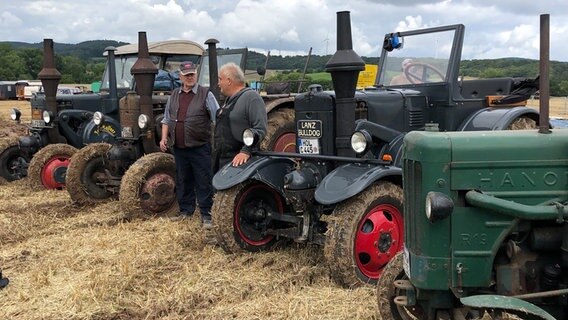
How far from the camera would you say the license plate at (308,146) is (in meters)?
5.46

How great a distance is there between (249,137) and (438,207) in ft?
9.09

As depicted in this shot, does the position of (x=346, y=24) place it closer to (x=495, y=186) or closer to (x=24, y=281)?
(x=495, y=186)

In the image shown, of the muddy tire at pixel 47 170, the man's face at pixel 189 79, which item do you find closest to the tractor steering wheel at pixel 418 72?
the man's face at pixel 189 79

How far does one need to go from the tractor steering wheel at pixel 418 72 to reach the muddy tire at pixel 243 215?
89.5 inches

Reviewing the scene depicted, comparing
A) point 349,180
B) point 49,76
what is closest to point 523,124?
point 349,180

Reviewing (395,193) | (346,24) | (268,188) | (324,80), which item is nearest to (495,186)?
(395,193)

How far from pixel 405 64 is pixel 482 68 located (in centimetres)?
100

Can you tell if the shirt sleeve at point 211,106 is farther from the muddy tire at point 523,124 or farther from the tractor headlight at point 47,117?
the tractor headlight at point 47,117

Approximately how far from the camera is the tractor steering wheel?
665 cm

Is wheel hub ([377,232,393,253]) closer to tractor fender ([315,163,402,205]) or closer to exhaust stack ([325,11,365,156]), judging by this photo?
tractor fender ([315,163,402,205])

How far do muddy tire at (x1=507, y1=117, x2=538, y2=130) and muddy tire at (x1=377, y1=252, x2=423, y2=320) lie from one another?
140 inches

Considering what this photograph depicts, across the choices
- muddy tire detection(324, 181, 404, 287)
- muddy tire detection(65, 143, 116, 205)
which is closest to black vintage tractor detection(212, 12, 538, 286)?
muddy tire detection(324, 181, 404, 287)

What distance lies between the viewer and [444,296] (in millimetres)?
3188

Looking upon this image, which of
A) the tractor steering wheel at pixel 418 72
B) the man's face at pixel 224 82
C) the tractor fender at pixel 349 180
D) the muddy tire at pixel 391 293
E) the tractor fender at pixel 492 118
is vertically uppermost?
the tractor steering wheel at pixel 418 72
